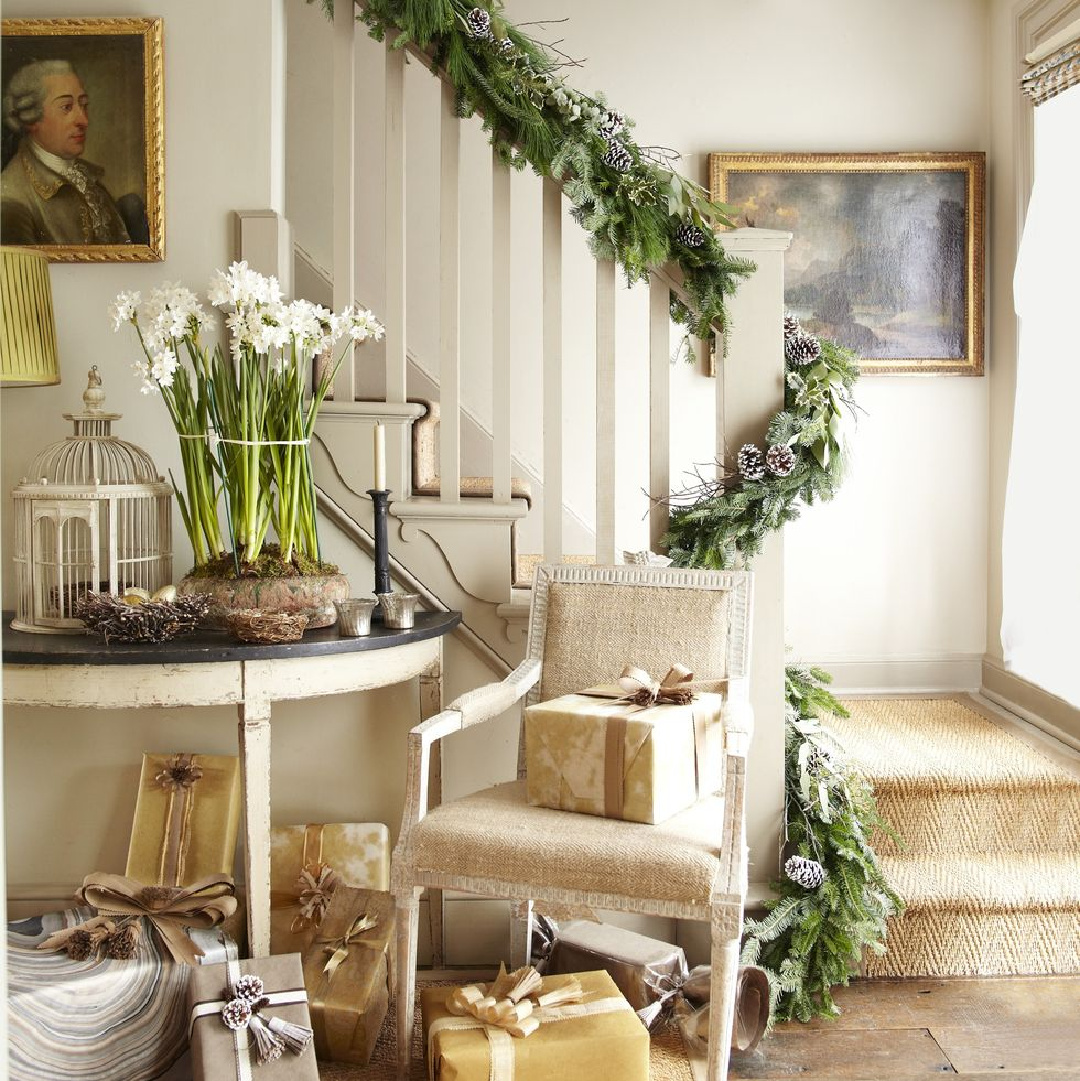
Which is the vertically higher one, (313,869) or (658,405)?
(658,405)

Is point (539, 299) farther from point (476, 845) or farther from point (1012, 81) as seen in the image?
point (476, 845)

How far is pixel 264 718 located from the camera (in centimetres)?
208

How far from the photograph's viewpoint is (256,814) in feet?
6.86

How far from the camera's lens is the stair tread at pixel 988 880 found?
2.50 metres

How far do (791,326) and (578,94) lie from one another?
73 centimetres

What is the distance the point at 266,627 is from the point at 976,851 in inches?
75.2

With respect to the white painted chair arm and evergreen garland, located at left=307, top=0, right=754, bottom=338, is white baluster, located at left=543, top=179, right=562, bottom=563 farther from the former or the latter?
the white painted chair arm

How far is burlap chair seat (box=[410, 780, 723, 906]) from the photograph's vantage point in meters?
1.80

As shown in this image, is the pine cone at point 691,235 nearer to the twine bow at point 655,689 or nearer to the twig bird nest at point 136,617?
the twine bow at point 655,689

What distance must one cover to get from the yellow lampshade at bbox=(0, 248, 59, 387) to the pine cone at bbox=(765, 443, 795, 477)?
1607 mm

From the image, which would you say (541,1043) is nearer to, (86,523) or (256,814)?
(256,814)

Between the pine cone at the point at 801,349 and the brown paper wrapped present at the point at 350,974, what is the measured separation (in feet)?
5.04

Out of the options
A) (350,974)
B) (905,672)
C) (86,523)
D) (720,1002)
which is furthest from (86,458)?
(905,672)

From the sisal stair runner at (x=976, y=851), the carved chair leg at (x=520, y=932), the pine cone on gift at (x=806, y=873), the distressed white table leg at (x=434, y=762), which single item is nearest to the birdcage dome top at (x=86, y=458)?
the distressed white table leg at (x=434, y=762)
